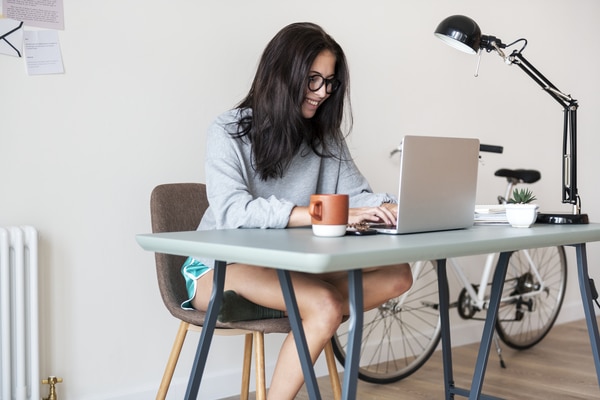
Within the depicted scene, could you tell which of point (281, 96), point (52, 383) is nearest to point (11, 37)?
point (281, 96)

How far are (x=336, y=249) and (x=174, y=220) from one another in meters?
1.02

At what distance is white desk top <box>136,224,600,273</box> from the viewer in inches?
43.5

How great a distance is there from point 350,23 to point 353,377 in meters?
2.04

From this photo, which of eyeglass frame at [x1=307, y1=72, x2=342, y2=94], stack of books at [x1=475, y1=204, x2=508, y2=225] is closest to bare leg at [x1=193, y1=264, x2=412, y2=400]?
stack of books at [x1=475, y1=204, x2=508, y2=225]

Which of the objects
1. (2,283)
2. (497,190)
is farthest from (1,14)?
(497,190)

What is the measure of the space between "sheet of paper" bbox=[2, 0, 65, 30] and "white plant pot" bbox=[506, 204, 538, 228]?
138cm

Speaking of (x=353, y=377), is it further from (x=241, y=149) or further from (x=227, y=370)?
(x=227, y=370)

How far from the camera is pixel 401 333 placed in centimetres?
324

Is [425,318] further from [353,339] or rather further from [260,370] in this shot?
[353,339]

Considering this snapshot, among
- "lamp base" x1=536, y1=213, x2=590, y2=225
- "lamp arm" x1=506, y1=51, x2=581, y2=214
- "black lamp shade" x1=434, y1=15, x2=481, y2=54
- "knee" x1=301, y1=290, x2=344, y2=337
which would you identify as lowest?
"knee" x1=301, y1=290, x2=344, y2=337

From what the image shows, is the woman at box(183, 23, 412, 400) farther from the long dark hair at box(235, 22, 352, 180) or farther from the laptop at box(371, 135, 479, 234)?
the laptop at box(371, 135, 479, 234)

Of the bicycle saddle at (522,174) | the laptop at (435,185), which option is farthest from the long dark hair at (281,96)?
the bicycle saddle at (522,174)

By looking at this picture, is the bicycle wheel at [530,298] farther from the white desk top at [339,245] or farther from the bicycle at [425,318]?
the white desk top at [339,245]

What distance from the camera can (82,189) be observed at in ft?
7.45
